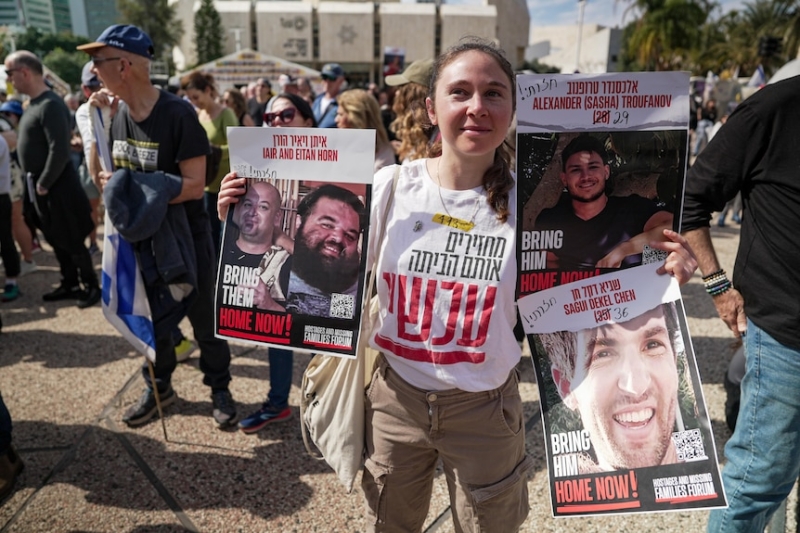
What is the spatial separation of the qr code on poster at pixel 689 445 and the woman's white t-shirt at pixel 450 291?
49cm

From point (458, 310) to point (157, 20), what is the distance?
7583 cm

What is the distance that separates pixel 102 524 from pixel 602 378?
2.41 m

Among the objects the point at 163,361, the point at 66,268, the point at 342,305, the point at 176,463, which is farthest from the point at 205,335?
the point at 66,268

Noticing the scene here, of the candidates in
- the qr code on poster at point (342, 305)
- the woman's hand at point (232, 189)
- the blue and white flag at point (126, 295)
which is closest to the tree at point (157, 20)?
the blue and white flag at point (126, 295)

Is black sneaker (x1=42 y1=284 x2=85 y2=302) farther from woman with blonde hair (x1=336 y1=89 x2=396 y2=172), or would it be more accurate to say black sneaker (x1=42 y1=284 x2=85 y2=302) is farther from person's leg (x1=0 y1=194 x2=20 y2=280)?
woman with blonde hair (x1=336 y1=89 x2=396 y2=172)

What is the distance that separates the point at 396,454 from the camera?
5.50 ft

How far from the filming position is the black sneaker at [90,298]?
5430mm

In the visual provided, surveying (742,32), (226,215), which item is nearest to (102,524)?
(226,215)

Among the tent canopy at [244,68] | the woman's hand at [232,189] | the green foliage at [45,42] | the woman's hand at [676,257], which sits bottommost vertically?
the woman's hand at [676,257]

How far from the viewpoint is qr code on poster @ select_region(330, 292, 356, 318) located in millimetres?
1621

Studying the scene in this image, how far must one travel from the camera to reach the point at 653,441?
4.77 ft

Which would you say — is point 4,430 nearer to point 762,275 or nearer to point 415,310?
point 415,310

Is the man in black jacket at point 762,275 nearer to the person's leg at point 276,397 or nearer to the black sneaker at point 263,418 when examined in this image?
the person's leg at point 276,397

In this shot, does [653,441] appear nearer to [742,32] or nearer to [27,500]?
[27,500]
